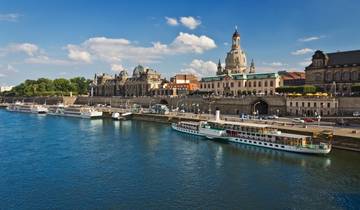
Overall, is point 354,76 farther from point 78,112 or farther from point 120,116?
point 78,112

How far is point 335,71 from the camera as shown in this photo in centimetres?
7406

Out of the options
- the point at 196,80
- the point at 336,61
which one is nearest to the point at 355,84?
the point at 336,61

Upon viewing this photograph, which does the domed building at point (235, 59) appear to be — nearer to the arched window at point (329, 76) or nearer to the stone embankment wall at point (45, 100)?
the arched window at point (329, 76)

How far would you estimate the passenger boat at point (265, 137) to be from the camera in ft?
133

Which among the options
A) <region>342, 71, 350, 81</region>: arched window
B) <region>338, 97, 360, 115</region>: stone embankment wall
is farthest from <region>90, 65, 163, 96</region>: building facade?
<region>338, 97, 360, 115</region>: stone embankment wall

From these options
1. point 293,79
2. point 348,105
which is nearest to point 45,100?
point 293,79

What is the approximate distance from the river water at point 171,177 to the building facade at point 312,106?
72.8 ft

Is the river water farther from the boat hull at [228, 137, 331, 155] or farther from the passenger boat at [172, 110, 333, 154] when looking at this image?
the passenger boat at [172, 110, 333, 154]

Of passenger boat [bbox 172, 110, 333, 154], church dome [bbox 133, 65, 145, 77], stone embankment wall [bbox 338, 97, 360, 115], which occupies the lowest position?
passenger boat [bbox 172, 110, 333, 154]

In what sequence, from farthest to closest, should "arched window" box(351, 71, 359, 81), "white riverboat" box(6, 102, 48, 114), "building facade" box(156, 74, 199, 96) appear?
"building facade" box(156, 74, 199, 96) → "white riverboat" box(6, 102, 48, 114) → "arched window" box(351, 71, 359, 81)

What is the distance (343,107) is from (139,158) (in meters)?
39.2

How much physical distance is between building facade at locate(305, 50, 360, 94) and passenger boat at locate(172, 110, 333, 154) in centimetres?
2905

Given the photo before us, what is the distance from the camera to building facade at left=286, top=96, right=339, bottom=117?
61.3m

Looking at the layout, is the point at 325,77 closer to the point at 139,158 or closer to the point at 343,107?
the point at 343,107
